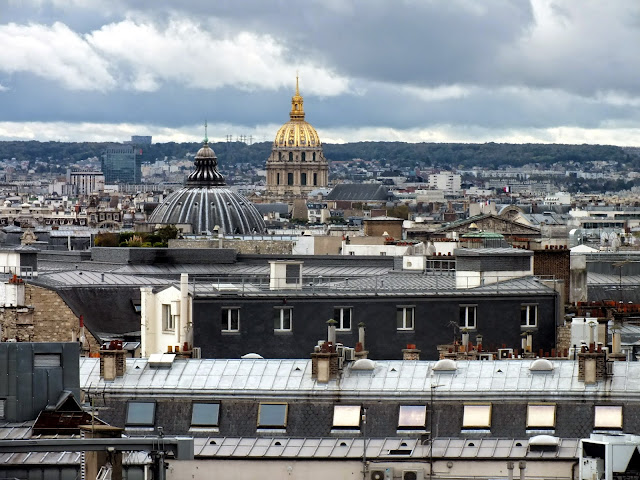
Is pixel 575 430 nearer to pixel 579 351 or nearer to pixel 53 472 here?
pixel 579 351

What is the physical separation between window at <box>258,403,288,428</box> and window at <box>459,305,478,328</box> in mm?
15369

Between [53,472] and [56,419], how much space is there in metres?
2.87

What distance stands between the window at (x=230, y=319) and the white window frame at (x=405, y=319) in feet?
11.5

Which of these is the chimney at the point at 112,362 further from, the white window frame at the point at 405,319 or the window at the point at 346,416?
the white window frame at the point at 405,319

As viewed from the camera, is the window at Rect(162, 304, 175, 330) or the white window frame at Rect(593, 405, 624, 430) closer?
the white window frame at Rect(593, 405, 624, 430)

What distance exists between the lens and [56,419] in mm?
30250

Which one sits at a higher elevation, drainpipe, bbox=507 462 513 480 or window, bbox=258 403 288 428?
window, bbox=258 403 288 428

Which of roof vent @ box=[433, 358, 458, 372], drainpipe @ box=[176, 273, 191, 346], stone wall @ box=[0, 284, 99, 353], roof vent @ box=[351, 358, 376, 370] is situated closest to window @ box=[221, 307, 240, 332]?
drainpipe @ box=[176, 273, 191, 346]

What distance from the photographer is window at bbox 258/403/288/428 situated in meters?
35.2

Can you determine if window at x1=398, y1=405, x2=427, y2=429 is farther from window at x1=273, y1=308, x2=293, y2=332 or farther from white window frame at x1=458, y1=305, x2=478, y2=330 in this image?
white window frame at x1=458, y1=305, x2=478, y2=330

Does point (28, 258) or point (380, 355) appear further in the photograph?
point (28, 258)

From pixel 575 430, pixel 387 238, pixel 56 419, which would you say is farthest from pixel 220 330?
pixel 387 238

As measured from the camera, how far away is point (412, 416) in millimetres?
35125

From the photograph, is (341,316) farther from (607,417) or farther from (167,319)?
(607,417)
